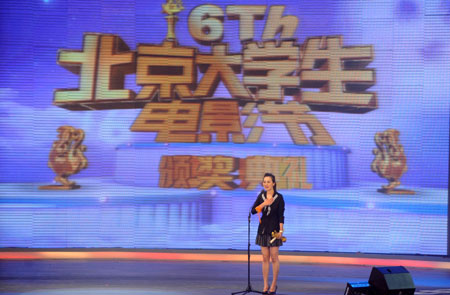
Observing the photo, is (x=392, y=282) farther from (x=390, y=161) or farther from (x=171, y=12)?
(x=171, y=12)

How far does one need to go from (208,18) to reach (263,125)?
1916 millimetres

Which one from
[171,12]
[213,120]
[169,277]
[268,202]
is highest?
[171,12]

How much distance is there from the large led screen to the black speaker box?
441 cm

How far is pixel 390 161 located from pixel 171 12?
419cm

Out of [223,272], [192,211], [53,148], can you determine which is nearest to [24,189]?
[53,148]

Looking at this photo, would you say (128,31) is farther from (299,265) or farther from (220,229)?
(299,265)

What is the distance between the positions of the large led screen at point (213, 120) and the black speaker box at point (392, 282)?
4412 mm

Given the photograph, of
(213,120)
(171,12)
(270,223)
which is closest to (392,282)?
(270,223)

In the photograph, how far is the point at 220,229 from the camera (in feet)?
35.3

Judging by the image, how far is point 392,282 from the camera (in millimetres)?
6148

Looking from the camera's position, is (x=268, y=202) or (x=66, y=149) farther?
(x=66, y=149)

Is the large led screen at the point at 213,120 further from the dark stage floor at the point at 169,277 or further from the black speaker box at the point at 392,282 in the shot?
the black speaker box at the point at 392,282

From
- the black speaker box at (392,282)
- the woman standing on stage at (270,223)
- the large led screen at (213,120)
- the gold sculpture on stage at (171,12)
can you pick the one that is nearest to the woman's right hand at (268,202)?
the woman standing on stage at (270,223)

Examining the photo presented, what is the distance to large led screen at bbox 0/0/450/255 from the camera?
35.1ft
